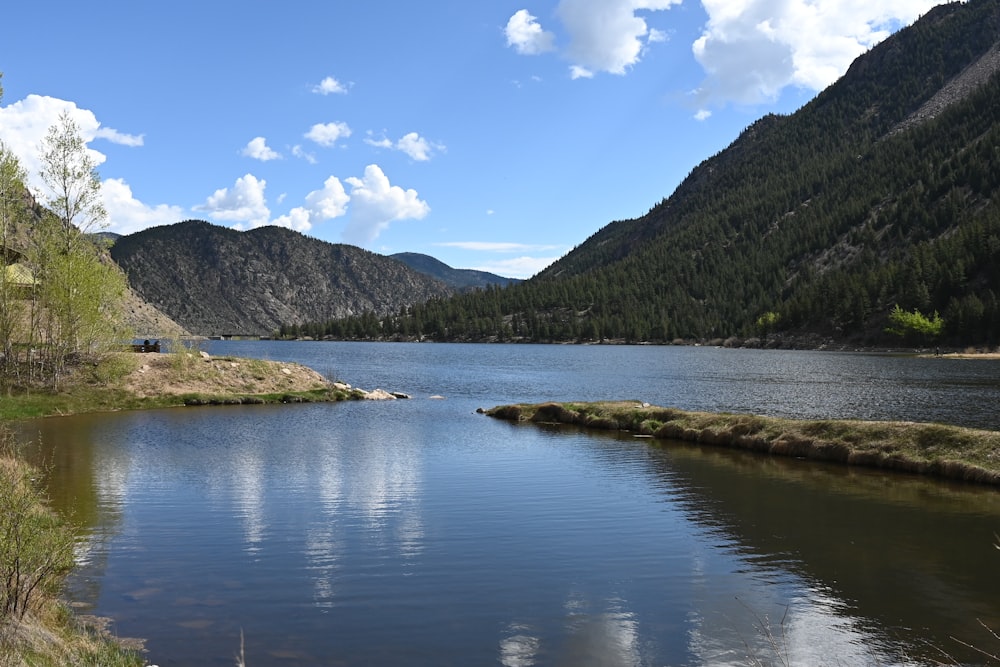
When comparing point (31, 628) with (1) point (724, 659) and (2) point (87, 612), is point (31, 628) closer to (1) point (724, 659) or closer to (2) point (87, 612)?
(2) point (87, 612)

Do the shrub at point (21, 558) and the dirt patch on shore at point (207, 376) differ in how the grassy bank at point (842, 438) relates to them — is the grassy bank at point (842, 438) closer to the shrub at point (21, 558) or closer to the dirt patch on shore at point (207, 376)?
the shrub at point (21, 558)

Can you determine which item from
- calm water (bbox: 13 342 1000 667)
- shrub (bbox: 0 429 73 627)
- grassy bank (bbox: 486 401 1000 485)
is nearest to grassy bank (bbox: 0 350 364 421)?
calm water (bbox: 13 342 1000 667)

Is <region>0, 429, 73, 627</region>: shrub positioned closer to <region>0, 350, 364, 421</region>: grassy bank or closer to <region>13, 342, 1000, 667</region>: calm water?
<region>13, 342, 1000, 667</region>: calm water

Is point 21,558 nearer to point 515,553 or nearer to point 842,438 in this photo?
point 515,553

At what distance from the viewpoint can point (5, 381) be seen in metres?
54.2

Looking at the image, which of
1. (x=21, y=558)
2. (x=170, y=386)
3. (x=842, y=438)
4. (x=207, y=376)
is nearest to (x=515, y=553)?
(x=21, y=558)

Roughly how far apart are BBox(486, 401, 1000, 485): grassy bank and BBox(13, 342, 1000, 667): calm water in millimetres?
1883

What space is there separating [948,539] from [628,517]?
914 cm

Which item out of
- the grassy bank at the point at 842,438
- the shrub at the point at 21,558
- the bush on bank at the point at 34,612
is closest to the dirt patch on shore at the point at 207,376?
the grassy bank at the point at 842,438

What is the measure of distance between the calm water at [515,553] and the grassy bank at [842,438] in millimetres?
1883

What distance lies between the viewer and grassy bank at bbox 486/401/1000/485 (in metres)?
30.1

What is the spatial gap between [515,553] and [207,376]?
53.8 m

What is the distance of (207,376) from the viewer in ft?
215

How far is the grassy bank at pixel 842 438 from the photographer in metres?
30.1
